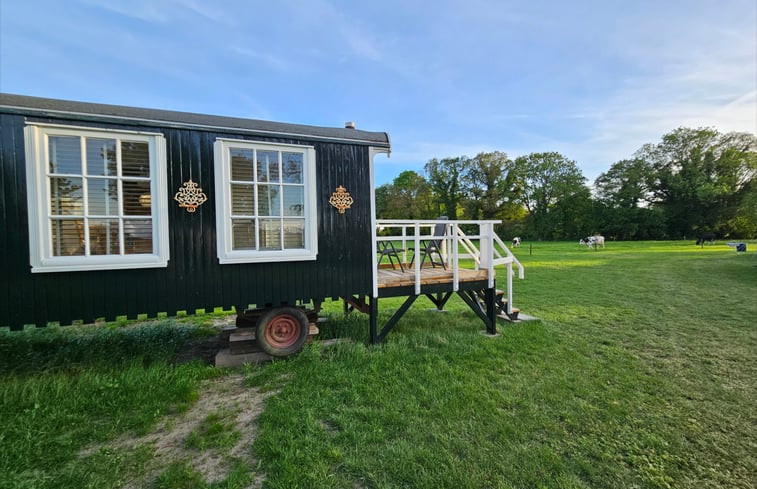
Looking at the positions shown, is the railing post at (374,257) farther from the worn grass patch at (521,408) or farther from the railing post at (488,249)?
the railing post at (488,249)

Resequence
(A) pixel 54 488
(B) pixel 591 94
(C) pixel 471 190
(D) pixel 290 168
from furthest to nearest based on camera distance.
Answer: (C) pixel 471 190, (B) pixel 591 94, (D) pixel 290 168, (A) pixel 54 488

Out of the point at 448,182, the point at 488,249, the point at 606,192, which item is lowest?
the point at 488,249

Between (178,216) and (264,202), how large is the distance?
0.95 meters

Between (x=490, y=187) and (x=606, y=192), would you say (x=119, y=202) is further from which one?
(x=606, y=192)

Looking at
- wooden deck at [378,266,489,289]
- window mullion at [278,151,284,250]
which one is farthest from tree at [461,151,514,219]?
window mullion at [278,151,284,250]

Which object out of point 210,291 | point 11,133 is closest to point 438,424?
point 210,291

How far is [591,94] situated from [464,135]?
3185cm

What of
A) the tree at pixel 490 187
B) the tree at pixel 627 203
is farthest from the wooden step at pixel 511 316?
the tree at pixel 490 187

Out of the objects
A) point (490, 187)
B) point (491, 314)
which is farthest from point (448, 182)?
point (491, 314)

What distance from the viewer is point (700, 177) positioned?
33875 mm

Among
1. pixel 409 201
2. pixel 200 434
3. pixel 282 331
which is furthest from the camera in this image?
pixel 409 201

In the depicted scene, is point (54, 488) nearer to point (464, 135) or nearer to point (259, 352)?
point (259, 352)

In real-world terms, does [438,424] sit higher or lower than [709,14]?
lower

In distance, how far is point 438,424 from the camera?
8.38ft
